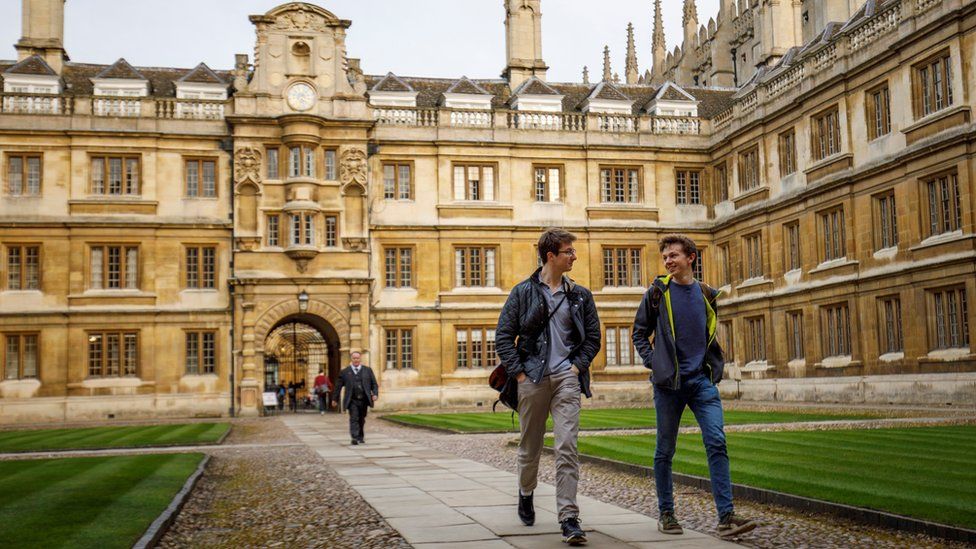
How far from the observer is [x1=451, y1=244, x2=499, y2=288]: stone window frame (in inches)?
1574

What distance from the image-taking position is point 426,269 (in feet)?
130

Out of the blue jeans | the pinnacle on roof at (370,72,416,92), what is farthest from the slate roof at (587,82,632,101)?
the blue jeans

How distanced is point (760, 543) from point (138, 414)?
105 feet

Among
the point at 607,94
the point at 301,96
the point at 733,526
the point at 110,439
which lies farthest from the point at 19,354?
the point at 733,526

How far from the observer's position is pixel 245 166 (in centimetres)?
3778

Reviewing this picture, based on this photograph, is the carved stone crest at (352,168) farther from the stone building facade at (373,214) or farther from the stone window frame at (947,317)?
the stone window frame at (947,317)

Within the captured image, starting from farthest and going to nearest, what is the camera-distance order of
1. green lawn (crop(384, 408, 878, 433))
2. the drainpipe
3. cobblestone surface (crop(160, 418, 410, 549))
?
the drainpipe
green lawn (crop(384, 408, 878, 433))
cobblestone surface (crop(160, 418, 410, 549))

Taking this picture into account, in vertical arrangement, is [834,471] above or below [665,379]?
below

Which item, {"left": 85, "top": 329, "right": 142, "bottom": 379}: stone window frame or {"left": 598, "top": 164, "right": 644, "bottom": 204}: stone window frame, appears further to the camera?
{"left": 598, "top": 164, "right": 644, "bottom": 204}: stone window frame

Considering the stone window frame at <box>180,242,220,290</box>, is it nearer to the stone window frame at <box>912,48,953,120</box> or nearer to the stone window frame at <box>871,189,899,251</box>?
the stone window frame at <box>871,189,899,251</box>

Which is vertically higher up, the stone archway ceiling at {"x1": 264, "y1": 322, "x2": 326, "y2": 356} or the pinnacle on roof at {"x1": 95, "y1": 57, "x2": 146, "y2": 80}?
the pinnacle on roof at {"x1": 95, "y1": 57, "x2": 146, "y2": 80}

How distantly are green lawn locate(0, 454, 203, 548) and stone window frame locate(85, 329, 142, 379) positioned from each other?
A: 21.4 m

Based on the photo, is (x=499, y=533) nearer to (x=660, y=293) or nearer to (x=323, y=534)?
(x=323, y=534)

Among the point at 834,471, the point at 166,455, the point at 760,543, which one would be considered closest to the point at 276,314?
the point at 166,455
